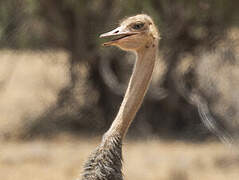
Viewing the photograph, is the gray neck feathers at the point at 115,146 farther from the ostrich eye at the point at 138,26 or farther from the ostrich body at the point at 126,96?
the ostrich eye at the point at 138,26

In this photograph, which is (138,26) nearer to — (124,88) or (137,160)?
(137,160)

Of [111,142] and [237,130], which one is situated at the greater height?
[111,142]

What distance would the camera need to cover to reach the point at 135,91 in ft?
13.0

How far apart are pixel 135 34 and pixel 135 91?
36cm

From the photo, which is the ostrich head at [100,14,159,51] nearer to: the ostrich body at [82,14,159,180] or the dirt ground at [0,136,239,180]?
the ostrich body at [82,14,159,180]

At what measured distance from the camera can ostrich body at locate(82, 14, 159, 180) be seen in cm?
385

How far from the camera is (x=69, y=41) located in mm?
9516

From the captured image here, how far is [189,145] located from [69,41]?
2.40 m

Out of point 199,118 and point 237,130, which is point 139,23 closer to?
point 237,130

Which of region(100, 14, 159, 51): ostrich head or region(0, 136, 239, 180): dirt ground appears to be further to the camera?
region(0, 136, 239, 180): dirt ground

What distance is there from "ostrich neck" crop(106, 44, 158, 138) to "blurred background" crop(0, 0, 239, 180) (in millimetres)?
3610

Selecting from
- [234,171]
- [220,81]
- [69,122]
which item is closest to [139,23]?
[234,171]

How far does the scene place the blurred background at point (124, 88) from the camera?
830 centimetres

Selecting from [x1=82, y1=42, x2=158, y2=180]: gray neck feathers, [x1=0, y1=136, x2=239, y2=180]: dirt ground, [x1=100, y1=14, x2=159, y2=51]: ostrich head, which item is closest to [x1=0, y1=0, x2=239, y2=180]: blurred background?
[x1=0, y1=136, x2=239, y2=180]: dirt ground
